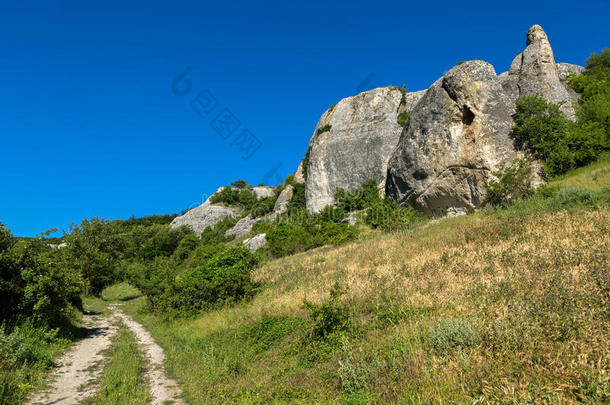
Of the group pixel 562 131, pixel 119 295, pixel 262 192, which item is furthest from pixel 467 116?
pixel 262 192

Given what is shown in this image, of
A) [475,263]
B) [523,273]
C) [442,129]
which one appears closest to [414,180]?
[442,129]

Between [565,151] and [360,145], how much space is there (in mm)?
26743

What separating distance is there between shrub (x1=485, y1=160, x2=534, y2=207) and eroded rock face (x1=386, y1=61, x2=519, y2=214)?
1.03 m

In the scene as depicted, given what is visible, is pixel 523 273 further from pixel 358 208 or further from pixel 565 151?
pixel 358 208

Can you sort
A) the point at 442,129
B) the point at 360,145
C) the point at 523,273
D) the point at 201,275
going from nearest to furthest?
1. the point at 523,273
2. the point at 201,275
3. the point at 442,129
4. the point at 360,145

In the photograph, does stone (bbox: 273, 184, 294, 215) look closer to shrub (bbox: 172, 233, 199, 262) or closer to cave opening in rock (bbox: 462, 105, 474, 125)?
shrub (bbox: 172, 233, 199, 262)

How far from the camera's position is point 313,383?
646cm

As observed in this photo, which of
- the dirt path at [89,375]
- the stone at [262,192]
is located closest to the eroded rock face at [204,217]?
the stone at [262,192]

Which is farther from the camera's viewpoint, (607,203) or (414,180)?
(414,180)

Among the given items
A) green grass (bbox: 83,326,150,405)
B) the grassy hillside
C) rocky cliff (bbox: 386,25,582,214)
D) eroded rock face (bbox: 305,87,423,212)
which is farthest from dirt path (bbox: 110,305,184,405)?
eroded rock face (bbox: 305,87,423,212)

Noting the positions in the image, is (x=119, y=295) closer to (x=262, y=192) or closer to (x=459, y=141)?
(x=459, y=141)

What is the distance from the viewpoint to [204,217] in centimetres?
7250

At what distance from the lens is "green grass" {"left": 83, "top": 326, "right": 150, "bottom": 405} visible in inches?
279

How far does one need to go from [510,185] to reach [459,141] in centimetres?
667
